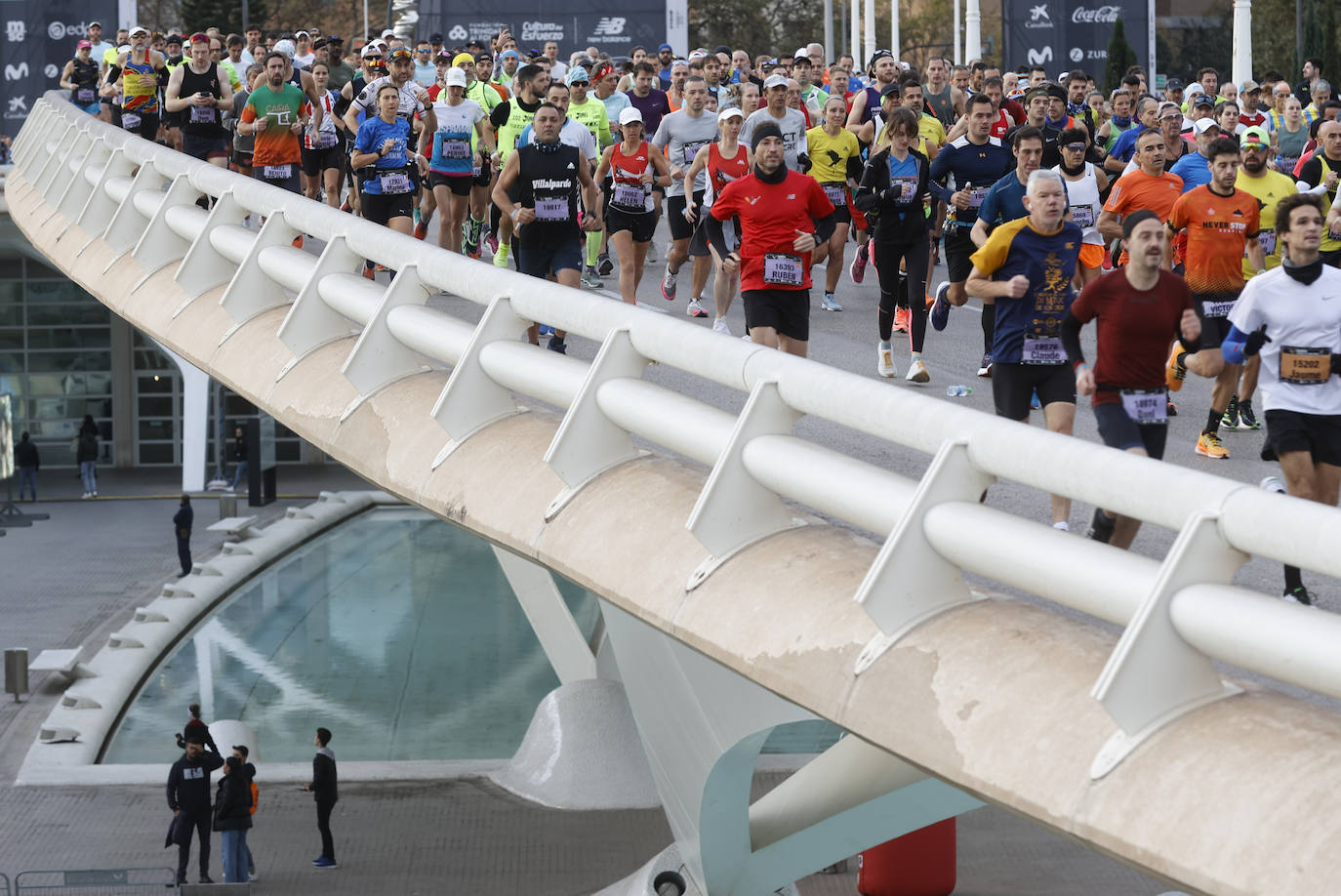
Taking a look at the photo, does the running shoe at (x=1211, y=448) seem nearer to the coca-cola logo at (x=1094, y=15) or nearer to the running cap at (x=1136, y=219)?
the running cap at (x=1136, y=219)

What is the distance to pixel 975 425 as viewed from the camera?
177 inches

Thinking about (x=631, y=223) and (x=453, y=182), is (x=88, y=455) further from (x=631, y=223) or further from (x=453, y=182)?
(x=631, y=223)

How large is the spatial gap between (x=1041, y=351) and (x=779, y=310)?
2.98 m

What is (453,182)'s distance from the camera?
1686cm

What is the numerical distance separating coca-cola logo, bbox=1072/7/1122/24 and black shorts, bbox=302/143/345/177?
63.8ft

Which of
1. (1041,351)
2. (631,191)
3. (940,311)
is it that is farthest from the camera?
(631,191)

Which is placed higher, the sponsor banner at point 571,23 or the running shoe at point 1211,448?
the sponsor banner at point 571,23

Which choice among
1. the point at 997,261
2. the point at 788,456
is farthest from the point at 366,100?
the point at 788,456

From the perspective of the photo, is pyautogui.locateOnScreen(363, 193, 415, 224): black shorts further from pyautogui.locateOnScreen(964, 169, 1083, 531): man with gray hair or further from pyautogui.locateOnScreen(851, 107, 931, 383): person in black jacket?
pyautogui.locateOnScreen(964, 169, 1083, 531): man with gray hair

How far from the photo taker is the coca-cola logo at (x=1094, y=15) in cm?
3554

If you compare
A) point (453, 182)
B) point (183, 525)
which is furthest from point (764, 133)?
point (183, 525)

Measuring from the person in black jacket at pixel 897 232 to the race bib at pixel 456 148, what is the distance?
3.97 metres

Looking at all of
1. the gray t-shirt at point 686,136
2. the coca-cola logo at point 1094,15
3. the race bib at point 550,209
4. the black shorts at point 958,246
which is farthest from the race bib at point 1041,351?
the coca-cola logo at point 1094,15

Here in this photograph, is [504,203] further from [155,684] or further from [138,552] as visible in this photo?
[138,552]
